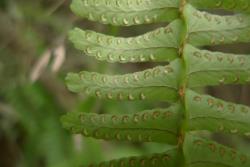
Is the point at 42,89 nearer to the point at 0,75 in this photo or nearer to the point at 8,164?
the point at 0,75

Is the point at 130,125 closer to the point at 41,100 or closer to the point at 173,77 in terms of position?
the point at 173,77

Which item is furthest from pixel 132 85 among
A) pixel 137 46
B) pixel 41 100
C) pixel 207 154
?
pixel 41 100

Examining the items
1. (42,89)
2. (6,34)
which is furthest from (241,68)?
(6,34)

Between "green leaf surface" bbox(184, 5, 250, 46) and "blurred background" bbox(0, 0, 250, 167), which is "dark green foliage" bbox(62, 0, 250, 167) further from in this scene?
"blurred background" bbox(0, 0, 250, 167)

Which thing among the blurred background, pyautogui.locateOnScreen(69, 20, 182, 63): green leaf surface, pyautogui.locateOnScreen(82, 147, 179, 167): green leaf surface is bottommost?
the blurred background

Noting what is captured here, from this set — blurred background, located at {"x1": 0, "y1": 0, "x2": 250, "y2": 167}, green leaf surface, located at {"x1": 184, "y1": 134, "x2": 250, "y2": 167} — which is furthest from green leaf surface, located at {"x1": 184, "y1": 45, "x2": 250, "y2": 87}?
blurred background, located at {"x1": 0, "y1": 0, "x2": 250, "y2": 167}

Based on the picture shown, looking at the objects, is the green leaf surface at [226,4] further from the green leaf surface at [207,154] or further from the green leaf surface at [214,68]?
the green leaf surface at [207,154]
